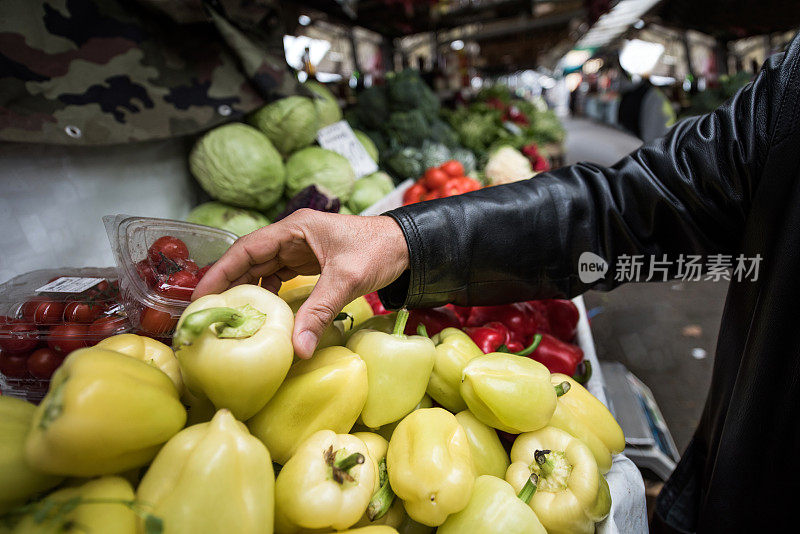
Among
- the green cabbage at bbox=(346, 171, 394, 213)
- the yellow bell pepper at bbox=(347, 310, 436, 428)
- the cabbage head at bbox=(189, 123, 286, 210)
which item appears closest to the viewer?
the yellow bell pepper at bbox=(347, 310, 436, 428)

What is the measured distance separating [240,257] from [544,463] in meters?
0.75

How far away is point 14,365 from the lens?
3.02ft

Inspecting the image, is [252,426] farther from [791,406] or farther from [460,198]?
[791,406]

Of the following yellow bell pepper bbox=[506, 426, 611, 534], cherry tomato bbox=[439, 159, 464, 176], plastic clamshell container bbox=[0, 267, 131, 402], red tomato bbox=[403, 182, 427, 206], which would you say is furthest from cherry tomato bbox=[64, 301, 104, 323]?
cherry tomato bbox=[439, 159, 464, 176]

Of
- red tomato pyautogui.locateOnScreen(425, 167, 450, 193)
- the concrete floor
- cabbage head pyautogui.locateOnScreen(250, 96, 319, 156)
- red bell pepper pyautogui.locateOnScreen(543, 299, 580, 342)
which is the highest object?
cabbage head pyautogui.locateOnScreen(250, 96, 319, 156)

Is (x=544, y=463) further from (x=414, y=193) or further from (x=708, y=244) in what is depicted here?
(x=414, y=193)

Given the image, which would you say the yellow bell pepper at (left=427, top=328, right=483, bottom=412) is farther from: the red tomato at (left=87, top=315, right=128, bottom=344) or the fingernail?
the red tomato at (left=87, top=315, right=128, bottom=344)

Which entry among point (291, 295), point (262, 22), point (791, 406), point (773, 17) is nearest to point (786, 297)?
point (791, 406)

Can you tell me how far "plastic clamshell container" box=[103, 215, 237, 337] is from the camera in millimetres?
969

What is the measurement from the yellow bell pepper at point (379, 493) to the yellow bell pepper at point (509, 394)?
0.70 ft

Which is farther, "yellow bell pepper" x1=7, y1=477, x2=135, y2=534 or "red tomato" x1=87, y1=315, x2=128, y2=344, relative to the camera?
"red tomato" x1=87, y1=315, x2=128, y2=344

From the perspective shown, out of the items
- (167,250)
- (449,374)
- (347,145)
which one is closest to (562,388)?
(449,374)

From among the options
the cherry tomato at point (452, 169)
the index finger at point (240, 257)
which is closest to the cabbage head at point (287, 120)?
the cherry tomato at point (452, 169)

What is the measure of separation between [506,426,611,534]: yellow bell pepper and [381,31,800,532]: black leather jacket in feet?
1.57
